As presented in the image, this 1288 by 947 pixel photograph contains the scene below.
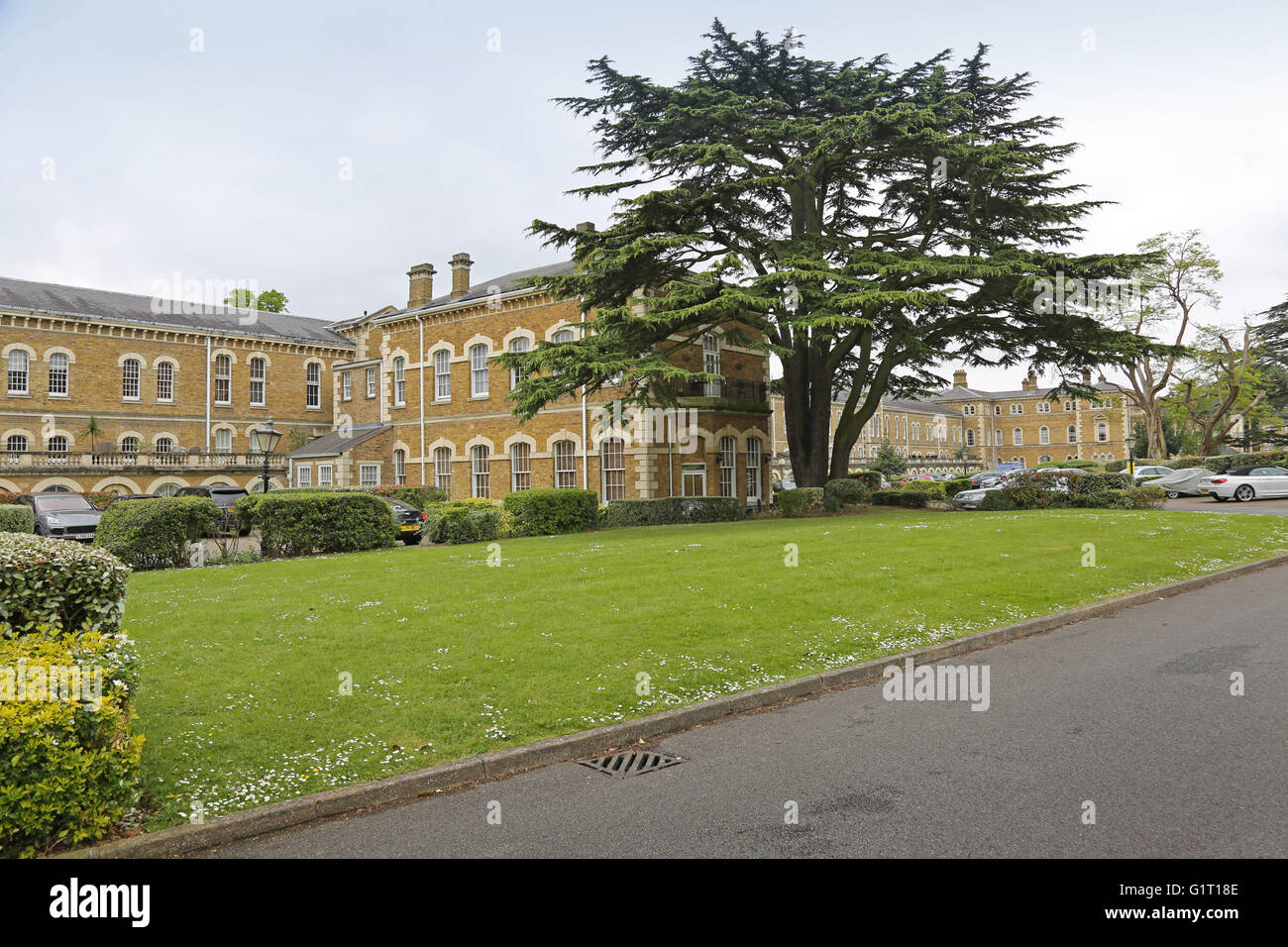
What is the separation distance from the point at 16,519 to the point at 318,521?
9.69m

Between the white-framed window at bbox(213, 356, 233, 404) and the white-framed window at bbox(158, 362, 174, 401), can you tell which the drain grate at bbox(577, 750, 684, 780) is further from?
the white-framed window at bbox(213, 356, 233, 404)

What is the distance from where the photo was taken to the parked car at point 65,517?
71.8 ft

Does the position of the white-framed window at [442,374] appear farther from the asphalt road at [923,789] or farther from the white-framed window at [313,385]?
the asphalt road at [923,789]

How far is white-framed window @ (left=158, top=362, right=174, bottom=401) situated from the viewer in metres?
46.1

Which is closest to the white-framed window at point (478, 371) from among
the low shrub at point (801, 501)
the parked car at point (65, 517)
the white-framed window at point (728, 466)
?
the white-framed window at point (728, 466)

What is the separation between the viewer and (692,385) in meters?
31.5

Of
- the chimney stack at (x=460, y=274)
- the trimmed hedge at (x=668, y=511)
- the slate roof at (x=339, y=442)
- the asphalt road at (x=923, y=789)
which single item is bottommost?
the asphalt road at (x=923, y=789)

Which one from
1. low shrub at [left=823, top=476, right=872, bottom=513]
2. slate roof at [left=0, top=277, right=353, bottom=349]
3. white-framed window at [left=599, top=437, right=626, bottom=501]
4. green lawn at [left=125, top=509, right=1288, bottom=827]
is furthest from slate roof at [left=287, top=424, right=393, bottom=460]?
green lawn at [left=125, top=509, right=1288, bottom=827]

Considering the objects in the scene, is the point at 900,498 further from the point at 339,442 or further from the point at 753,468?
the point at 339,442

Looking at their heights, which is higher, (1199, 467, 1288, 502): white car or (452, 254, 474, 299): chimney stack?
(452, 254, 474, 299): chimney stack

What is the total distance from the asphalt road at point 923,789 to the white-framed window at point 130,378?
4877 cm

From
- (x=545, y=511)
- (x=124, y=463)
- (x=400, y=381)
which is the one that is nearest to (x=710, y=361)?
(x=545, y=511)

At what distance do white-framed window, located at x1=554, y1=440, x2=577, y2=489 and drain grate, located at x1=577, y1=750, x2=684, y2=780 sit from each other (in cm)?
2693

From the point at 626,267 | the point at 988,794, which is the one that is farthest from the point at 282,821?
the point at 626,267
